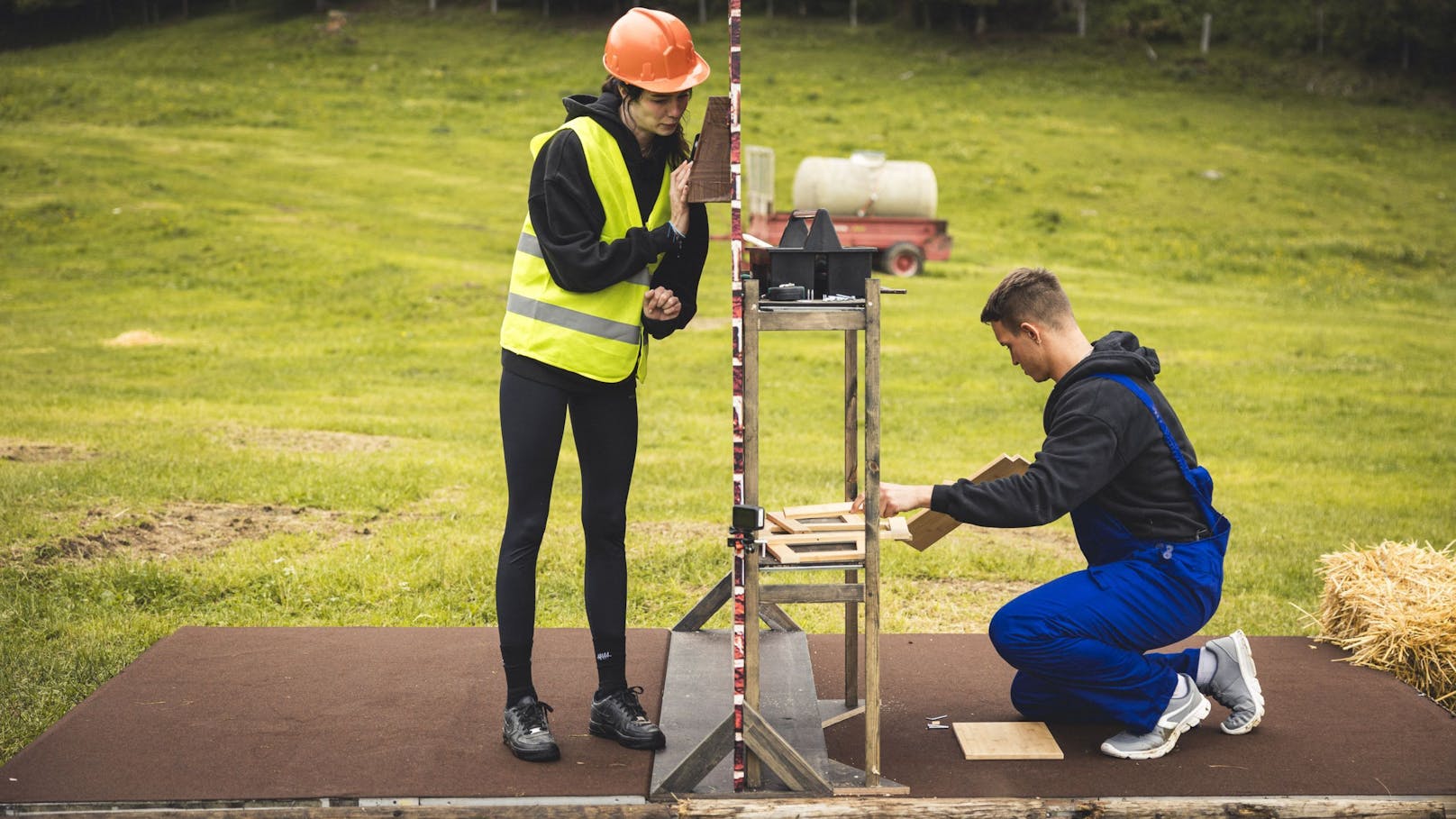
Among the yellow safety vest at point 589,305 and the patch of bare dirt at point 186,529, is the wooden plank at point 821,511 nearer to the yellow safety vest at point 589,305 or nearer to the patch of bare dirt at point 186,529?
the yellow safety vest at point 589,305

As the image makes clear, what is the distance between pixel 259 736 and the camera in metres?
4.38

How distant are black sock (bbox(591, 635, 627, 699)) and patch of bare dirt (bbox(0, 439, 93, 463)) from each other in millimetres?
6150

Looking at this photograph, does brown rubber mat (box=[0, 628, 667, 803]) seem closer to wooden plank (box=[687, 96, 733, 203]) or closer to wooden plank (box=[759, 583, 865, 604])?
wooden plank (box=[759, 583, 865, 604])

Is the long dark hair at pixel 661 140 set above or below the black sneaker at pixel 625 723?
above

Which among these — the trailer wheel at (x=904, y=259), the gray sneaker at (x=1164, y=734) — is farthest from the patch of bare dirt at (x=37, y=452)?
the trailer wheel at (x=904, y=259)

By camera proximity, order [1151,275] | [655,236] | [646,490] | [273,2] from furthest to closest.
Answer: [273,2], [1151,275], [646,490], [655,236]

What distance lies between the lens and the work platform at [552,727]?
12.9ft

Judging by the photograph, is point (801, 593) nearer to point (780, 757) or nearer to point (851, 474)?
point (780, 757)

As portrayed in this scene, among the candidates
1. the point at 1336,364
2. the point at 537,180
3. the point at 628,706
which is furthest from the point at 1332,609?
the point at 1336,364

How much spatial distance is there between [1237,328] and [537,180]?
15.1 m

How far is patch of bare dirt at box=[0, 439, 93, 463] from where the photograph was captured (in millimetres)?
8953

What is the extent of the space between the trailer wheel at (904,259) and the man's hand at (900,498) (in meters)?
17.1

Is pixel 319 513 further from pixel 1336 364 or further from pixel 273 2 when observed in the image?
pixel 273 2

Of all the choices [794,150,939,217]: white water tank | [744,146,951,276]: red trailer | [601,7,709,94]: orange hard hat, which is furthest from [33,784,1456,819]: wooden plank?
[794,150,939,217]: white water tank
